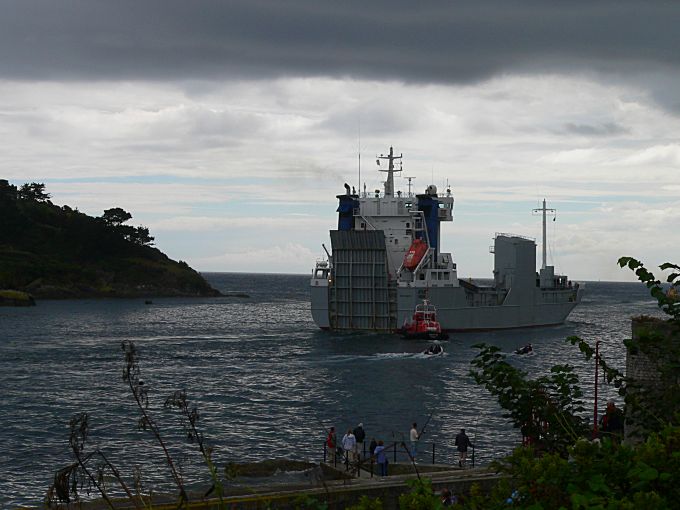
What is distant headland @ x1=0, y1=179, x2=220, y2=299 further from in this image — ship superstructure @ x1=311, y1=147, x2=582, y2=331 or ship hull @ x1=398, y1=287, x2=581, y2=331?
ship hull @ x1=398, y1=287, x2=581, y2=331

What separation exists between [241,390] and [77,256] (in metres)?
116

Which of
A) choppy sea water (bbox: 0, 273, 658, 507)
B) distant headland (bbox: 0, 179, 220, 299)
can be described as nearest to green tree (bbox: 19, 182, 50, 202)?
distant headland (bbox: 0, 179, 220, 299)

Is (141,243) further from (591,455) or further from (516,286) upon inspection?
(591,455)

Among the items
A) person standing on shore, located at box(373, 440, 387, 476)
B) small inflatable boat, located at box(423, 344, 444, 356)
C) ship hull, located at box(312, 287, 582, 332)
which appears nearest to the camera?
person standing on shore, located at box(373, 440, 387, 476)

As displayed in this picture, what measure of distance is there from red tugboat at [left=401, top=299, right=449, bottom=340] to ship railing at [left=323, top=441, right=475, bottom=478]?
118ft

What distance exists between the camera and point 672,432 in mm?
8844

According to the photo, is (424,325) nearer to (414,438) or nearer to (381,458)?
(414,438)

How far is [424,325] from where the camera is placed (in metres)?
69.9

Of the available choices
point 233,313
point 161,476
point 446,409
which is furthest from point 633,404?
point 233,313

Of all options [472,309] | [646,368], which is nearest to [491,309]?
[472,309]

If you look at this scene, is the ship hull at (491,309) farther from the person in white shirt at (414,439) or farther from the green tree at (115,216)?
the green tree at (115,216)

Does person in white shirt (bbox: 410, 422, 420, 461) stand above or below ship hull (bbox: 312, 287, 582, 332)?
below

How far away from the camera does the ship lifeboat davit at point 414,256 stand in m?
74.1

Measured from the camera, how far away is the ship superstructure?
2830 inches
